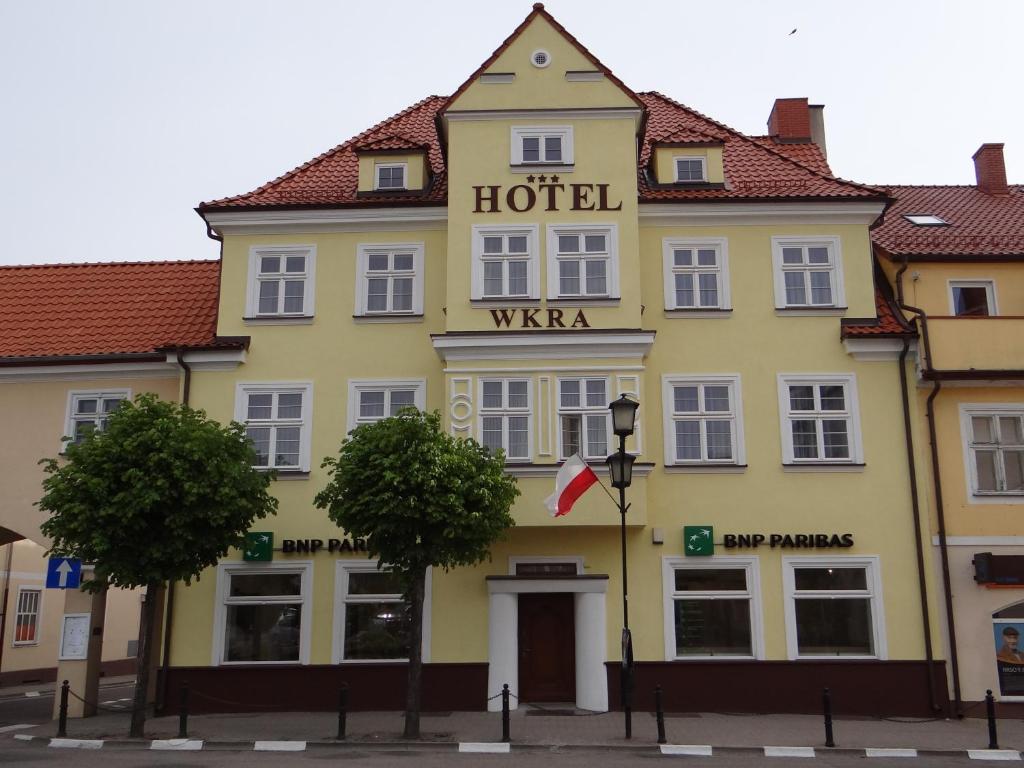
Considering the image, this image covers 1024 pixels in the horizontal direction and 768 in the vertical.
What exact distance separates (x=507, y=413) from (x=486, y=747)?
21.5 feet

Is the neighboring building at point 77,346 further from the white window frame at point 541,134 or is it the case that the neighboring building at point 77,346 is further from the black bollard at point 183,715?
the white window frame at point 541,134

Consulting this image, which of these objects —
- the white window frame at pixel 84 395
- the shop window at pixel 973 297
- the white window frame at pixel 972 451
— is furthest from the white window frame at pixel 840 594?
the white window frame at pixel 84 395

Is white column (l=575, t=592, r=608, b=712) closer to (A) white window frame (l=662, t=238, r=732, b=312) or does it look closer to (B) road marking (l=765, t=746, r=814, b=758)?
(B) road marking (l=765, t=746, r=814, b=758)

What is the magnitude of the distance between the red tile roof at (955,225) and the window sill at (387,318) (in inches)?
395

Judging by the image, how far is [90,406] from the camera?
21797 millimetres

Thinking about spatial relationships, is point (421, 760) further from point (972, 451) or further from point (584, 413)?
point (972, 451)

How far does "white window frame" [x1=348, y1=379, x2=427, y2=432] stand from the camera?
67.4 ft

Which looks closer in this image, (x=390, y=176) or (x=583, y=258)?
(x=583, y=258)

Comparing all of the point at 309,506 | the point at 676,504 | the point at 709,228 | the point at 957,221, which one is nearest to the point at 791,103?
the point at 957,221

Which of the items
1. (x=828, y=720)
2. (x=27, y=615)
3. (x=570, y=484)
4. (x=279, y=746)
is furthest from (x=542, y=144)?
(x=27, y=615)


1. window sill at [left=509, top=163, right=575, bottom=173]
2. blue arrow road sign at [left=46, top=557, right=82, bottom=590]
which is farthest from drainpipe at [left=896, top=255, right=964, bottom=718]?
blue arrow road sign at [left=46, top=557, right=82, bottom=590]

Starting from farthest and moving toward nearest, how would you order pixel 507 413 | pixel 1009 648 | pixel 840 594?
pixel 507 413 < pixel 840 594 < pixel 1009 648

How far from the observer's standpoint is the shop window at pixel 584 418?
1944 centimetres

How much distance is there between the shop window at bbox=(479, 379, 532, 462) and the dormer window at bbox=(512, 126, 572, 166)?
16.0 feet
